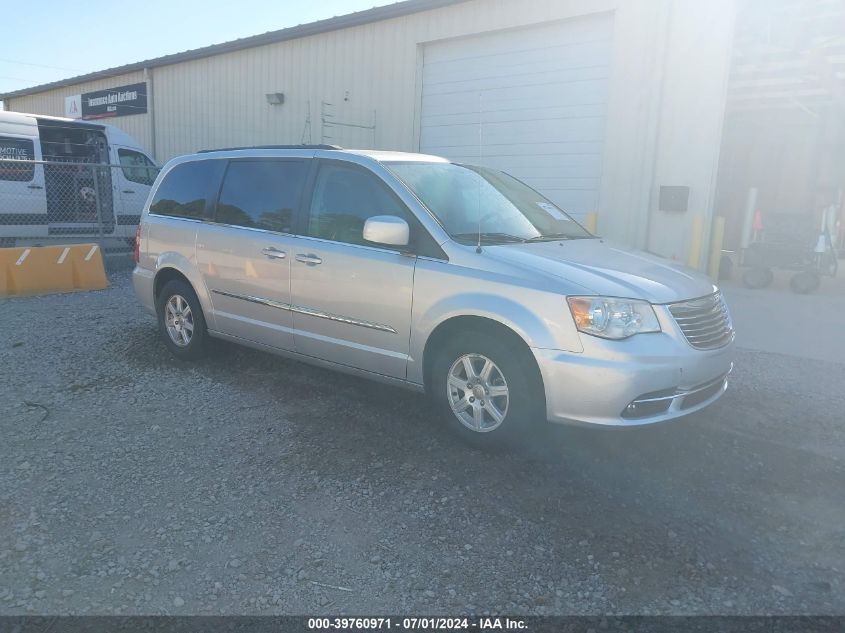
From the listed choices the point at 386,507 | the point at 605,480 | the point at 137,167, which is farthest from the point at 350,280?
the point at 137,167

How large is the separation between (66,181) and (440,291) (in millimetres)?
10907

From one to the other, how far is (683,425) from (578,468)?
1.14m

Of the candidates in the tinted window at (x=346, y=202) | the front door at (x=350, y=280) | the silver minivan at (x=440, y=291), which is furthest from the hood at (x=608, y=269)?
the tinted window at (x=346, y=202)

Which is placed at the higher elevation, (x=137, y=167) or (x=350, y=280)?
(x=137, y=167)

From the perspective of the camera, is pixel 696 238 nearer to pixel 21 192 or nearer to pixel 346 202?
pixel 346 202

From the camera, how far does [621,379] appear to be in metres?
3.63

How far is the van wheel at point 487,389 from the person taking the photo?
3.88m

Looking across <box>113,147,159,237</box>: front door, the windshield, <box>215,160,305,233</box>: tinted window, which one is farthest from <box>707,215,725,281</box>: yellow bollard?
<box>113,147,159,237</box>: front door

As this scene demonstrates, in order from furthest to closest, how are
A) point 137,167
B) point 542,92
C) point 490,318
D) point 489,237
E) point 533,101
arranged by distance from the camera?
point 137,167
point 533,101
point 542,92
point 489,237
point 490,318

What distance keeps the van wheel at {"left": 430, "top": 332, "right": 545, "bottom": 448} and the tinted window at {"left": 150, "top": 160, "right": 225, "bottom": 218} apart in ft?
9.22

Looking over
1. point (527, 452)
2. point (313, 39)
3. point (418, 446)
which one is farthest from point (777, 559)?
point (313, 39)

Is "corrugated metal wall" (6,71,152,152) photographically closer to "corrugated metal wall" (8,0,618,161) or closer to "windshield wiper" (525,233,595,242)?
"corrugated metal wall" (8,0,618,161)

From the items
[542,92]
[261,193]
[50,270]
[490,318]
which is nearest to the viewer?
[490,318]

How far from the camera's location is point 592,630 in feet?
8.55
